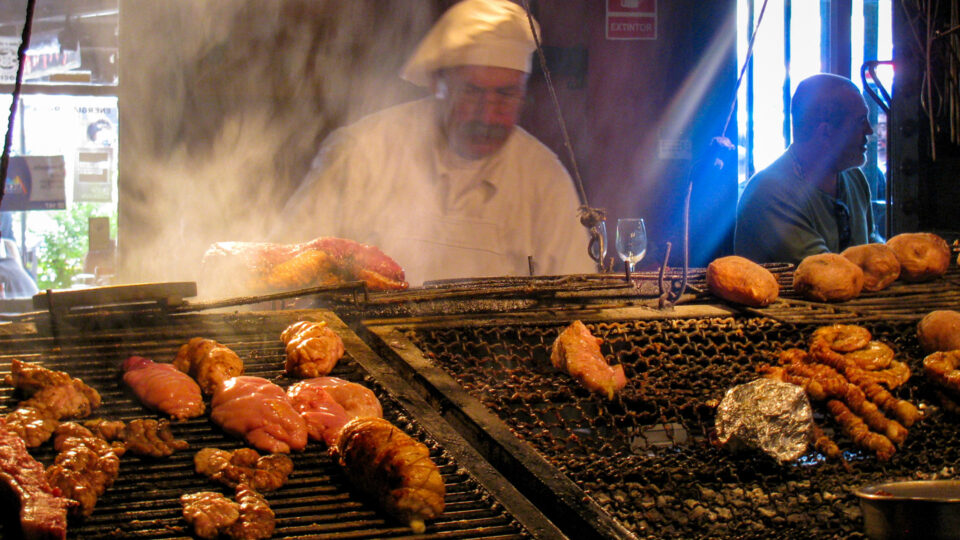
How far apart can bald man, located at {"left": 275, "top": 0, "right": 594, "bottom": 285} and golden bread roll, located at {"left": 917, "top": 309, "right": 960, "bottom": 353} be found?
4.43 m

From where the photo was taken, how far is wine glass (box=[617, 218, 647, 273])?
4.48 metres

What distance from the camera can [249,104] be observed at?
667cm

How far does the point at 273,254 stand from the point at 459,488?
234 centimetres

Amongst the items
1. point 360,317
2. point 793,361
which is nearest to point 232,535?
point 360,317

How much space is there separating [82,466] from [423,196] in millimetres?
5570

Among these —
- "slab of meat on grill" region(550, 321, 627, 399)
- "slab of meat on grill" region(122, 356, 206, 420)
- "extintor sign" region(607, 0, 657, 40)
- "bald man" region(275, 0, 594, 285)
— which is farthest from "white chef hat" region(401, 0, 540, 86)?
"slab of meat on grill" region(122, 356, 206, 420)

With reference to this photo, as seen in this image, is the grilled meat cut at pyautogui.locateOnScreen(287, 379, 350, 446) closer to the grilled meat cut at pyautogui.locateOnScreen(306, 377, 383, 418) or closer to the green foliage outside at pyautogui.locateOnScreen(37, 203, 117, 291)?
the grilled meat cut at pyautogui.locateOnScreen(306, 377, 383, 418)

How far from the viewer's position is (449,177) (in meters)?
7.11

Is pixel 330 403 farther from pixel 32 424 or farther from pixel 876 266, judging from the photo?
pixel 876 266

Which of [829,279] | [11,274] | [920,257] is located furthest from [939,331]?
[11,274]

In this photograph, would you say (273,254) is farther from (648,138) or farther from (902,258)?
(648,138)

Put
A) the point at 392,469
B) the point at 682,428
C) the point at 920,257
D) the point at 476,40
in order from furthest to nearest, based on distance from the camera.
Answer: the point at 476,40 < the point at 920,257 < the point at 682,428 < the point at 392,469

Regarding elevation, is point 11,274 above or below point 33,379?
below

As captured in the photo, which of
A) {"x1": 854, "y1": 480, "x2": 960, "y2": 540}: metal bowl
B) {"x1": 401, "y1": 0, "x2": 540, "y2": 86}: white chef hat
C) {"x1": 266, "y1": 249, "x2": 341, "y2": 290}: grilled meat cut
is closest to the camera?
{"x1": 854, "y1": 480, "x2": 960, "y2": 540}: metal bowl
